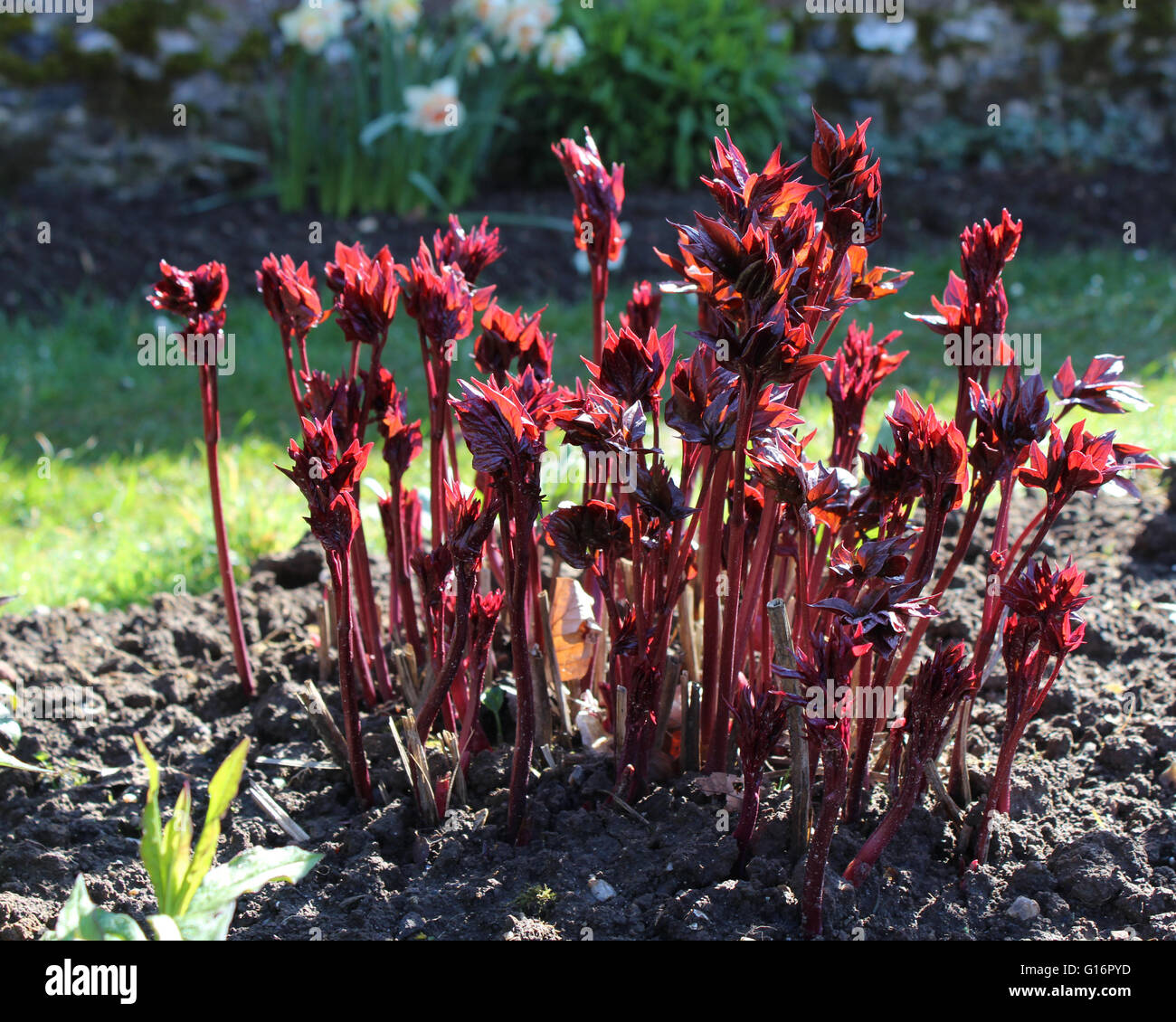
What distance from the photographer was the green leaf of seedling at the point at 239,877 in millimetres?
1515

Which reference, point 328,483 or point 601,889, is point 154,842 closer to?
point 328,483

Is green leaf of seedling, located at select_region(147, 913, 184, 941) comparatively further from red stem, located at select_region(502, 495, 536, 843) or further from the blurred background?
the blurred background

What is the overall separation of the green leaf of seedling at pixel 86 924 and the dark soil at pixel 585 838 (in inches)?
12.7

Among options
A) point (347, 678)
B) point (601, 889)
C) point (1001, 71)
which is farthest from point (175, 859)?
point (1001, 71)

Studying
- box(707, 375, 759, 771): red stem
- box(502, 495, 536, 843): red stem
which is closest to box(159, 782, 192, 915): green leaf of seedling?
box(502, 495, 536, 843): red stem

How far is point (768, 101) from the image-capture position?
24.7 ft

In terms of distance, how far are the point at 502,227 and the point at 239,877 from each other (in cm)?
567

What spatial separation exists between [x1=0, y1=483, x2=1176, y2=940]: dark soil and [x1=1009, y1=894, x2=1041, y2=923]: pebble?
0.01 metres

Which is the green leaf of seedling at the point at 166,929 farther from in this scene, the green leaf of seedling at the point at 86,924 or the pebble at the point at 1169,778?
the pebble at the point at 1169,778

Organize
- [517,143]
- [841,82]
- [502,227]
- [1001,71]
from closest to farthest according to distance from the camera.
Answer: [502,227] → [517,143] → [841,82] → [1001,71]

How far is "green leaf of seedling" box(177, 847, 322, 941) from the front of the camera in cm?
151

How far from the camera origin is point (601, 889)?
6.08 feet
